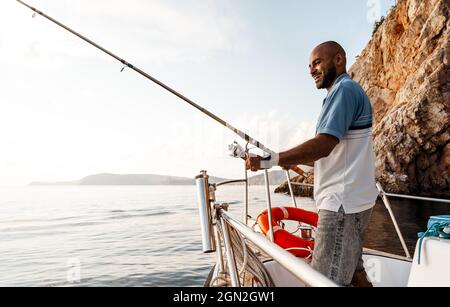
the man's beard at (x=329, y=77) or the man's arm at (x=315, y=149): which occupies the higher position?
the man's beard at (x=329, y=77)

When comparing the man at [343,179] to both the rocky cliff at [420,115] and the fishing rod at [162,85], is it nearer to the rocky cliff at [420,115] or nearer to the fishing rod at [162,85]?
the fishing rod at [162,85]

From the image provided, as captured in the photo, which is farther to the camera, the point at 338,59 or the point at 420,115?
the point at 420,115

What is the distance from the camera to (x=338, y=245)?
2.27 m

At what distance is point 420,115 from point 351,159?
3452 cm

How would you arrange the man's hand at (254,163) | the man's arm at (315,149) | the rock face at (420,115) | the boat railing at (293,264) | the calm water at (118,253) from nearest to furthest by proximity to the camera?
the boat railing at (293,264), the man's arm at (315,149), the man's hand at (254,163), the calm water at (118,253), the rock face at (420,115)

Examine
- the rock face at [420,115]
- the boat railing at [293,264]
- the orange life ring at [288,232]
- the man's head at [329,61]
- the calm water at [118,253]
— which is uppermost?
the rock face at [420,115]

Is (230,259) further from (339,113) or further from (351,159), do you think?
(339,113)

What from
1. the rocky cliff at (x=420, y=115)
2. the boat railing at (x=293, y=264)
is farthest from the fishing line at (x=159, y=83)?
the rocky cliff at (x=420, y=115)

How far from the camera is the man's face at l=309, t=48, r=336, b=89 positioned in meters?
2.45

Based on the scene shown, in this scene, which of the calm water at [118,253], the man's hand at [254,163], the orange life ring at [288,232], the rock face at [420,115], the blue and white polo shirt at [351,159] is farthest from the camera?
the rock face at [420,115]

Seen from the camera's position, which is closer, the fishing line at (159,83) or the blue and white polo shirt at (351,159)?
the blue and white polo shirt at (351,159)

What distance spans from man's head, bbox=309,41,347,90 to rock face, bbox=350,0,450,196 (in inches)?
1329

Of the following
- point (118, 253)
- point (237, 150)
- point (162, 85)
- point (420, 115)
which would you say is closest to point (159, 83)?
point (162, 85)

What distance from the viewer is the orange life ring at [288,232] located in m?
3.65
